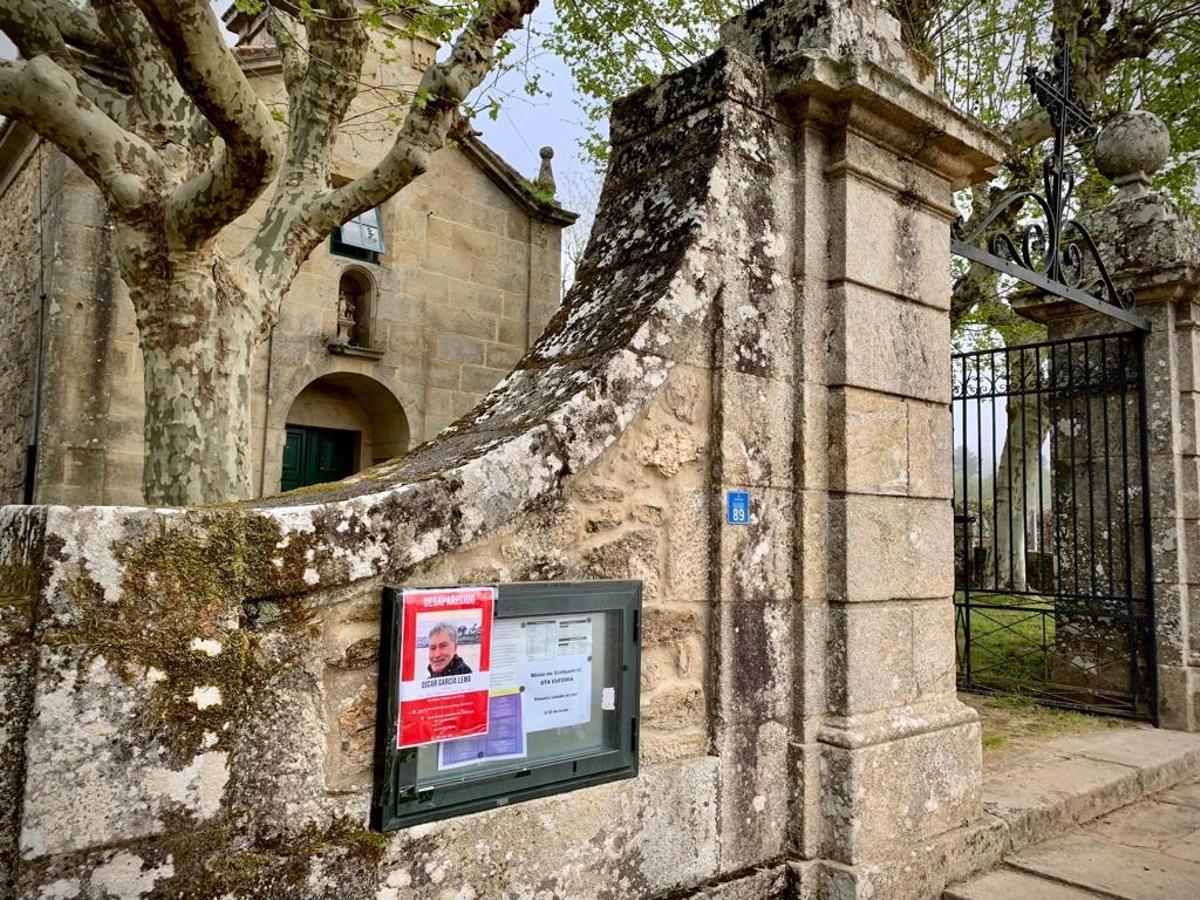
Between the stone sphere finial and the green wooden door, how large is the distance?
28.8 feet

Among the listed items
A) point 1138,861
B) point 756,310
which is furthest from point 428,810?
point 1138,861

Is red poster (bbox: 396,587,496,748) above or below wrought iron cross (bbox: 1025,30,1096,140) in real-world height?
below

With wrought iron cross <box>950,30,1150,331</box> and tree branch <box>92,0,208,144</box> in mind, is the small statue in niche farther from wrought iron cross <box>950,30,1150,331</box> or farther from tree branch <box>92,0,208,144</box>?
wrought iron cross <box>950,30,1150,331</box>

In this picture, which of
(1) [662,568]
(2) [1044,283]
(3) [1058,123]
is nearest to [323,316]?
(3) [1058,123]

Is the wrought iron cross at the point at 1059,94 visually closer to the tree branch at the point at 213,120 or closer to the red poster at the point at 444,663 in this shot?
the tree branch at the point at 213,120

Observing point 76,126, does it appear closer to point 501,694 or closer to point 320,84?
point 320,84

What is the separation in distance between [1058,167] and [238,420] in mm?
4727

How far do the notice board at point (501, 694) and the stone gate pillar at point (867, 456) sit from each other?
754mm

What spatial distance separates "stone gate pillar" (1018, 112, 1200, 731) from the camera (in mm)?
5480

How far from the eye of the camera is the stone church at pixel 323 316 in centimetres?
862

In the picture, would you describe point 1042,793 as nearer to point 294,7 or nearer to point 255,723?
point 255,723

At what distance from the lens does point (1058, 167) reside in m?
4.80

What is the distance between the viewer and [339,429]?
1163cm

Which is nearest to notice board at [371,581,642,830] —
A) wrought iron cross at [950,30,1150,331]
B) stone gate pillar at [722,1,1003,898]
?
stone gate pillar at [722,1,1003,898]
